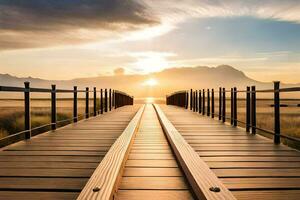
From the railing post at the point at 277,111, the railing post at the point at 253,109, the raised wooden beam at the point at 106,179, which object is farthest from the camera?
the railing post at the point at 253,109

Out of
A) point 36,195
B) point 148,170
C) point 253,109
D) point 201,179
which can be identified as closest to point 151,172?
point 148,170

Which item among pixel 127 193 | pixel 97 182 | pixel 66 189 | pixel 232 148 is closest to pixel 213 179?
pixel 127 193

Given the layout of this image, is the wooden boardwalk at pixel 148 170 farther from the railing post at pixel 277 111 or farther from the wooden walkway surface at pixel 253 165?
the railing post at pixel 277 111

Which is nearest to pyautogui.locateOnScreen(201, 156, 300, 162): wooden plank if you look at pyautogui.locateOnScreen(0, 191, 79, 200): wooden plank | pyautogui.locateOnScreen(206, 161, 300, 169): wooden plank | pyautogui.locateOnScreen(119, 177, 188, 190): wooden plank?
pyautogui.locateOnScreen(206, 161, 300, 169): wooden plank

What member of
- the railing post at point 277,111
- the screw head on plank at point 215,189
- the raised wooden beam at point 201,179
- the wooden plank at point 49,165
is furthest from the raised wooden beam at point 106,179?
the railing post at point 277,111

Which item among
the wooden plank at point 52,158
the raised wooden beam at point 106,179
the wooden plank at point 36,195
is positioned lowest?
the wooden plank at point 36,195

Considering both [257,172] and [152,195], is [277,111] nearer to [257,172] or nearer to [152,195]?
[257,172]

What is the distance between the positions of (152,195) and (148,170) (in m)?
0.86

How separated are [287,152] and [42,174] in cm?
353

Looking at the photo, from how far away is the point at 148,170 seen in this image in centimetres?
396

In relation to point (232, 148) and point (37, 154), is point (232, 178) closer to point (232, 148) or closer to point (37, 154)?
point (232, 148)

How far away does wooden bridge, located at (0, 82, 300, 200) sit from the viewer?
311cm

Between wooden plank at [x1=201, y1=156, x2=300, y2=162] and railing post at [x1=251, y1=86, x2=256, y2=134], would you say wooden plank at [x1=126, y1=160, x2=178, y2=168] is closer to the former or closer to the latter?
wooden plank at [x1=201, y1=156, x2=300, y2=162]

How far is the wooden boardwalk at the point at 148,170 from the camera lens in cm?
310
